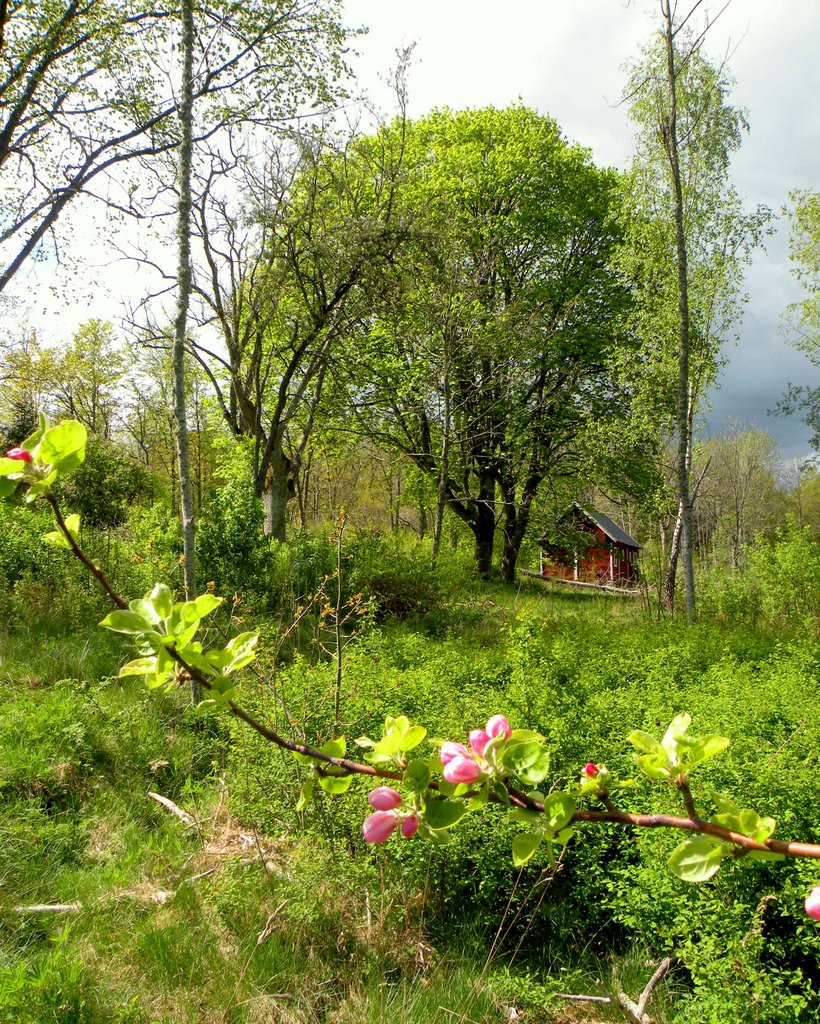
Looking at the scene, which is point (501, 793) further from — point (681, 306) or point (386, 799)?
point (681, 306)

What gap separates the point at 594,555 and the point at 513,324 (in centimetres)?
1291

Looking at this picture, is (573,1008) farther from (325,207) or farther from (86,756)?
(325,207)

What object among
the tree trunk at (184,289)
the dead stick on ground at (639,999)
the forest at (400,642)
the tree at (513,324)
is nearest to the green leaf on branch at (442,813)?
the forest at (400,642)

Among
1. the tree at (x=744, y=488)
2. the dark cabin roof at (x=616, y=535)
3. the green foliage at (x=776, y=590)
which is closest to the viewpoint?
the green foliage at (x=776, y=590)

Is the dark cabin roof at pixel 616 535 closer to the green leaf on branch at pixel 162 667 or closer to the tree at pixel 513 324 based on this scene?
the tree at pixel 513 324

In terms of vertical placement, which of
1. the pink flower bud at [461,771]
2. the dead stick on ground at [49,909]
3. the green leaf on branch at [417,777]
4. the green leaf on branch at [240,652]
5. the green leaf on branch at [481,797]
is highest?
the green leaf on branch at [240,652]

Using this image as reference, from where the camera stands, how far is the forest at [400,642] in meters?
2.03

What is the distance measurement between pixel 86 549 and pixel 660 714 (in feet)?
20.7

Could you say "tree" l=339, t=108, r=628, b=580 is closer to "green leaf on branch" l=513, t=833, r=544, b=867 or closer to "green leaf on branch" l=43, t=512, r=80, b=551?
"green leaf on branch" l=43, t=512, r=80, b=551

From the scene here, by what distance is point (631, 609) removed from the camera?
10.0 m

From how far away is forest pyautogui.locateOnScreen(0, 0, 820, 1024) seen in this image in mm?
2027

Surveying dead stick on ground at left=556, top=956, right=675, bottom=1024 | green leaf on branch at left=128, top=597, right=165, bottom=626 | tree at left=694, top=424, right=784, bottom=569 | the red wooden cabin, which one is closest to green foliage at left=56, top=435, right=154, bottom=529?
dead stick on ground at left=556, top=956, right=675, bottom=1024

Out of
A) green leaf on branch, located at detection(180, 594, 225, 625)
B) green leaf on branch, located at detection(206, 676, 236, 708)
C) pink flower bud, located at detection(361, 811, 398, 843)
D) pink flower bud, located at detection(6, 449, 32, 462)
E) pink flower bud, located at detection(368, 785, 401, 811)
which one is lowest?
pink flower bud, located at detection(361, 811, 398, 843)

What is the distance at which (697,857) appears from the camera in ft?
1.72
